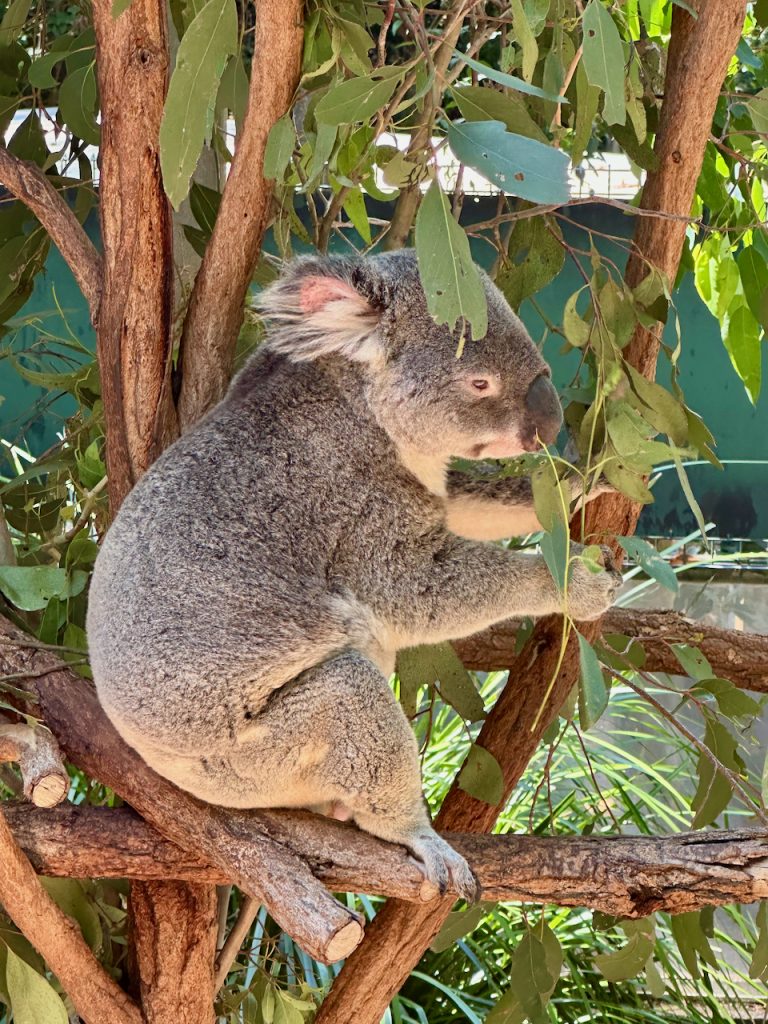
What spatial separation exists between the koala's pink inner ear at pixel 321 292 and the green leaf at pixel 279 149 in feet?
0.69

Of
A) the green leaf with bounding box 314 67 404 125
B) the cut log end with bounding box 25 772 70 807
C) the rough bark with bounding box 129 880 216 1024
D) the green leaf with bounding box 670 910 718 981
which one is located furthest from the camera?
the green leaf with bounding box 670 910 718 981

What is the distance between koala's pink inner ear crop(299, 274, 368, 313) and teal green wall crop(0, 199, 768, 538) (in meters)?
2.44

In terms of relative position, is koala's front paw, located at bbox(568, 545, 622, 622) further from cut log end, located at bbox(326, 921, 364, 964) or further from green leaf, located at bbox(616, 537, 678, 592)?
cut log end, located at bbox(326, 921, 364, 964)

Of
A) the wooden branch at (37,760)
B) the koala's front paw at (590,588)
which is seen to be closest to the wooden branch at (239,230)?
the wooden branch at (37,760)

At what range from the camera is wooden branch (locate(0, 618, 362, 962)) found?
170 centimetres

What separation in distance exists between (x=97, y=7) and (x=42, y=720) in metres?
1.28

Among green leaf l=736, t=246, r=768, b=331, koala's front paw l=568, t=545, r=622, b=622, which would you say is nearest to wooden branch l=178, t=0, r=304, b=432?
koala's front paw l=568, t=545, r=622, b=622

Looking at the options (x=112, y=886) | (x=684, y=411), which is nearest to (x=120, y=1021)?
(x=112, y=886)

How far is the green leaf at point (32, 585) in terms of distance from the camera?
2.26 m

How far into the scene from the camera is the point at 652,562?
1.89 metres

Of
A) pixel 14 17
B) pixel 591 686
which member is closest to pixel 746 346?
pixel 591 686

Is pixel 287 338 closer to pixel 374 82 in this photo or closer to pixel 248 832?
pixel 374 82

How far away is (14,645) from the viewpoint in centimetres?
215

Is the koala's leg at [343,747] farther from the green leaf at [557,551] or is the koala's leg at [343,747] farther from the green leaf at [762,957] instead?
the green leaf at [762,957]
